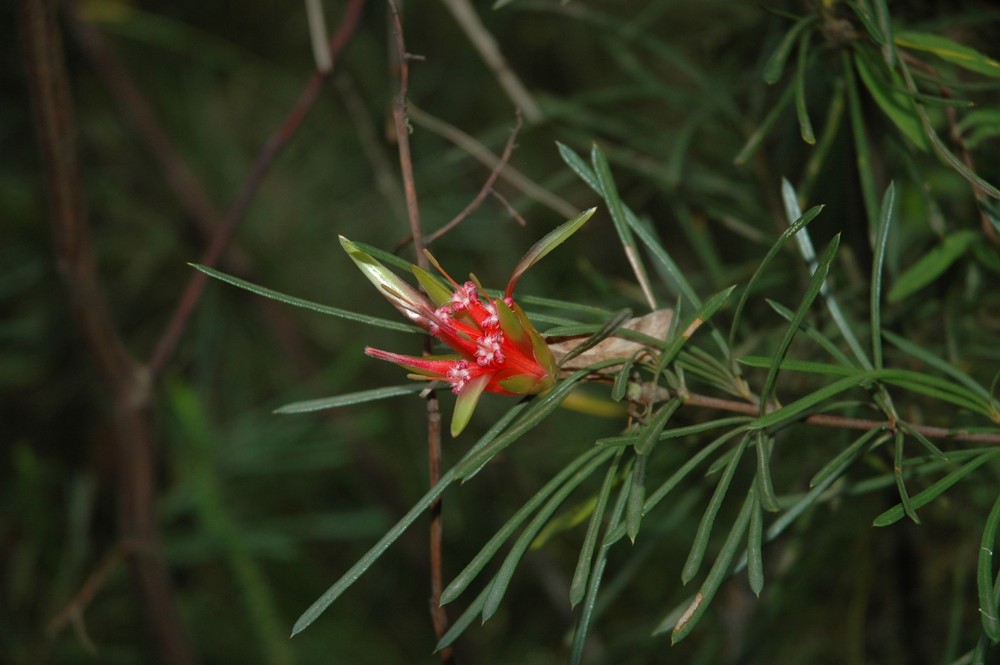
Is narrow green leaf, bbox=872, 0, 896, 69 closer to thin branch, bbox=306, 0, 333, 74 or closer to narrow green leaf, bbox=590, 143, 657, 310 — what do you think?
narrow green leaf, bbox=590, 143, 657, 310

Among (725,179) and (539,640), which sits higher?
(725,179)

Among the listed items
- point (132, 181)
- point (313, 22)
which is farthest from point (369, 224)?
point (313, 22)

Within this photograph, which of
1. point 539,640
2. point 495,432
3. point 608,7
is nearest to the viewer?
point 495,432

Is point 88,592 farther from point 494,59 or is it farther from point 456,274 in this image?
point 456,274

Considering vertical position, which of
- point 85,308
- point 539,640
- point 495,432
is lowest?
point 539,640

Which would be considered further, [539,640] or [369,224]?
[369,224]

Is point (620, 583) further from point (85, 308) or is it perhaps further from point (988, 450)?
point (85, 308)

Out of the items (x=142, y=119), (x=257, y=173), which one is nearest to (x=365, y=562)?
(x=257, y=173)

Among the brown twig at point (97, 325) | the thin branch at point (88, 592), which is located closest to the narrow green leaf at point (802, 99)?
the brown twig at point (97, 325)
